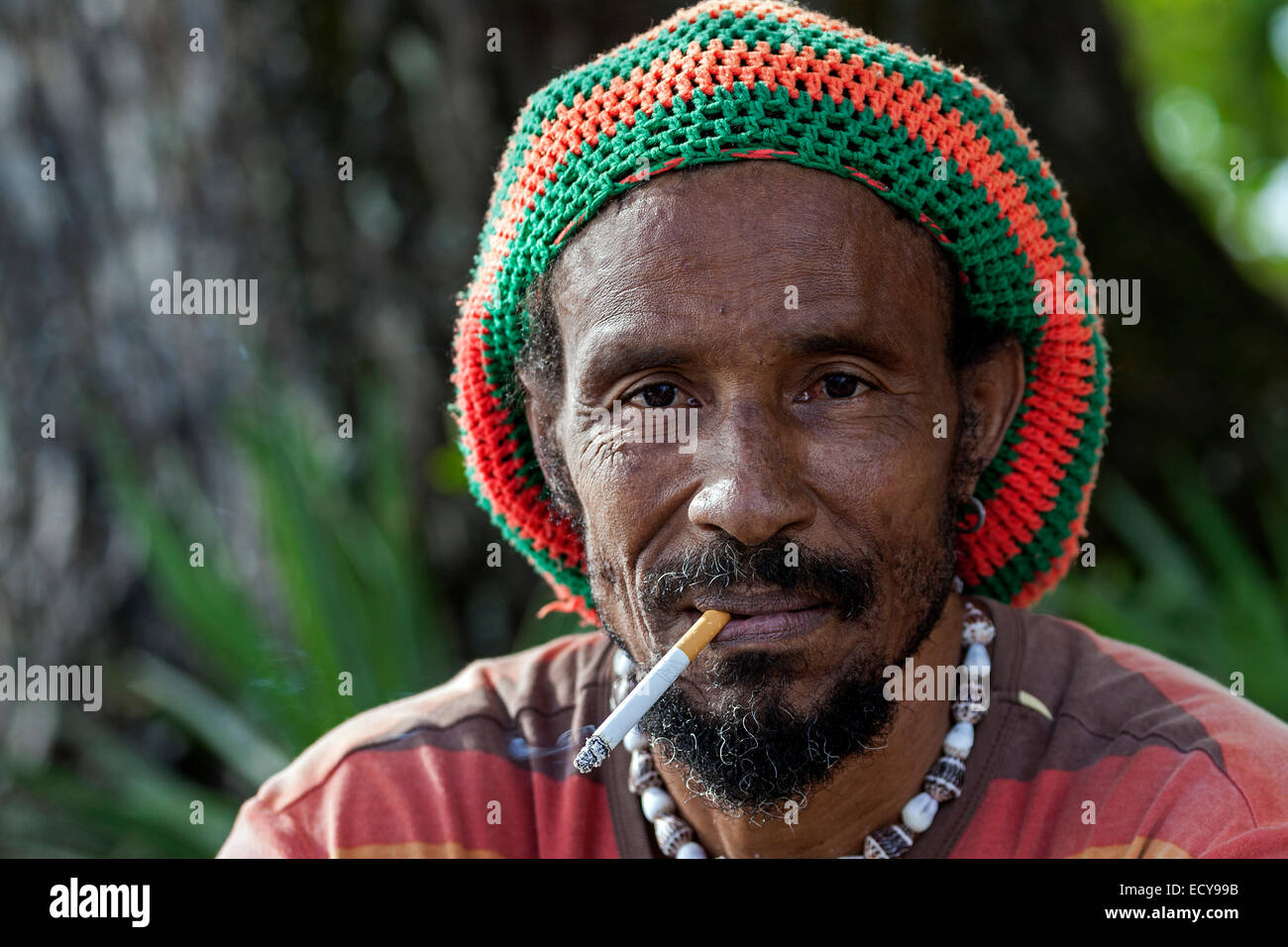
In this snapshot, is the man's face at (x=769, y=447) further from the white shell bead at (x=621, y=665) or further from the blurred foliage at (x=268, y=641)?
the blurred foliage at (x=268, y=641)

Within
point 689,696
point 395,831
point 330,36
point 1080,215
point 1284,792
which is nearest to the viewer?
point 1284,792

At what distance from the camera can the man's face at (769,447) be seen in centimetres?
207

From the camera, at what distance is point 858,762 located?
2252 mm

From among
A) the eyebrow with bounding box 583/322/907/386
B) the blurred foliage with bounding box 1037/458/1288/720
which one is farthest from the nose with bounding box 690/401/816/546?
the blurred foliage with bounding box 1037/458/1288/720

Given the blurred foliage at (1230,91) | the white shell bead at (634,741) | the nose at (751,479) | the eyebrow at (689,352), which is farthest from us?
the blurred foliage at (1230,91)

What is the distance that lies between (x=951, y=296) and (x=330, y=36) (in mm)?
2691

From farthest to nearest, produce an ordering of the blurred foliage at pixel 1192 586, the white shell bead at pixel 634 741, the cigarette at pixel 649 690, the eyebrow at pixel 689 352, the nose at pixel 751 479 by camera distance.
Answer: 1. the blurred foliage at pixel 1192 586
2. the white shell bead at pixel 634 741
3. the eyebrow at pixel 689 352
4. the nose at pixel 751 479
5. the cigarette at pixel 649 690

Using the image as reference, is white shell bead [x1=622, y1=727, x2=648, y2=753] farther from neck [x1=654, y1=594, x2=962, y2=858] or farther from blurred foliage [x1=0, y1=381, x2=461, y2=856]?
blurred foliage [x1=0, y1=381, x2=461, y2=856]

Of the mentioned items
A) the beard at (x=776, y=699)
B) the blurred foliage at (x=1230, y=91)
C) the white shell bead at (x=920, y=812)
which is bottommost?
the white shell bead at (x=920, y=812)

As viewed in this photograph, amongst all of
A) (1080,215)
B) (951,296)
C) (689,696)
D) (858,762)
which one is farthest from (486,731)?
(1080,215)

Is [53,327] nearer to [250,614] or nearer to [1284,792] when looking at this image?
[250,614]

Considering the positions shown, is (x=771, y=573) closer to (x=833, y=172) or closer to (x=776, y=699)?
(x=776, y=699)

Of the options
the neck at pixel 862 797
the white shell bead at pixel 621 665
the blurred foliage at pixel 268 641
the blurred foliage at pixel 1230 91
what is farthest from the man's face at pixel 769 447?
the blurred foliage at pixel 1230 91

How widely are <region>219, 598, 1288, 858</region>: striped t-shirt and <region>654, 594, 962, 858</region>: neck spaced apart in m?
0.09
